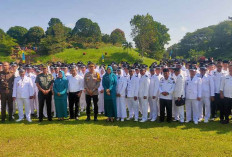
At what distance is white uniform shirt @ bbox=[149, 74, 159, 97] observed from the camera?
7.99 m

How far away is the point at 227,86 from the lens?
288 inches

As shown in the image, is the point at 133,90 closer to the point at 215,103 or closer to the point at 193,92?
the point at 193,92

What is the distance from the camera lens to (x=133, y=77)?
26.6 feet

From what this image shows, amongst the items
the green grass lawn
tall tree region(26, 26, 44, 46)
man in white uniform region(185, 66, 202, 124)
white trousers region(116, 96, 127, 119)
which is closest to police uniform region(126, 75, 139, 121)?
white trousers region(116, 96, 127, 119)

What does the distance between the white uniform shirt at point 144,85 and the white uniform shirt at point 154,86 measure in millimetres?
285

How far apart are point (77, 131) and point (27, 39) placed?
5022cm

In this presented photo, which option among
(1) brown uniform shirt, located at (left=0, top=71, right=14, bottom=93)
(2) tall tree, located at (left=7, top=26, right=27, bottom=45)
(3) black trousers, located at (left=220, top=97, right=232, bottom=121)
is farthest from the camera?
(2) tall tree, located at (left=7, top=26, right=27, bottom=45)

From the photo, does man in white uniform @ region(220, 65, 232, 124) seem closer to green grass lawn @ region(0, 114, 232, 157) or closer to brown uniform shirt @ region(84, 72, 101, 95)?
green grass lawn @ region(0, 114, 232, 157)

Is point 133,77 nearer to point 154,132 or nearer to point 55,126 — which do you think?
point 154,132

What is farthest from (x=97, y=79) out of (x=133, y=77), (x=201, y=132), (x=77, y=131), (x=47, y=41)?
(x=47, y=41)

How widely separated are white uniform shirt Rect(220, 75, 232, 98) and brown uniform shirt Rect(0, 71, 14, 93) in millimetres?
8351

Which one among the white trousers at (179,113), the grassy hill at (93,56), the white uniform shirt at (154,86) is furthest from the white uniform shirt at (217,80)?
the grassy hill at (93,56)

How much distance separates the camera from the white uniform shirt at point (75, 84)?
8195 mm

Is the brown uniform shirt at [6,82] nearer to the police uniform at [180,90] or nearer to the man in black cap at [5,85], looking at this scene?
the man in black cap at [5,85]
